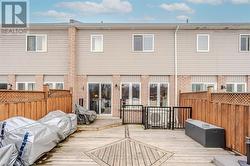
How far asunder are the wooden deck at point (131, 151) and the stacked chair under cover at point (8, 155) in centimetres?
117

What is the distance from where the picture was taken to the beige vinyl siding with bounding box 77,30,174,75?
17.9 metres

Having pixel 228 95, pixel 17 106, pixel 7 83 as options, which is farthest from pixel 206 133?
pixel 7 83

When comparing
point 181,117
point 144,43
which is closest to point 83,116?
point 181,117

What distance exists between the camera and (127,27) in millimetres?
17766

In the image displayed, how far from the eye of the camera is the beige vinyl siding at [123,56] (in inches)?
706

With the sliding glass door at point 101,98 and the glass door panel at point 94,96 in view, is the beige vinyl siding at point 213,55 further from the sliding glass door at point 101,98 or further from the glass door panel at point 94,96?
the glass door panel at point 94,96

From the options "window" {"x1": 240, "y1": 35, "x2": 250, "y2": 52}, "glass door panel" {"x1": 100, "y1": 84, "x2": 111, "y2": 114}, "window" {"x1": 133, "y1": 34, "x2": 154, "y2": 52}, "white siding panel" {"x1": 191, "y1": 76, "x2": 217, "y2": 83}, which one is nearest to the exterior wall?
"glass door panel" {"x1": 100, "y1": 84, "x2": 111, "y2": 114}

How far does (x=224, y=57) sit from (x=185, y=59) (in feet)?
7.31

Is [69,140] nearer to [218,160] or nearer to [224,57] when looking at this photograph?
[218,160]

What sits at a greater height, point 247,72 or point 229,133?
point 247,72

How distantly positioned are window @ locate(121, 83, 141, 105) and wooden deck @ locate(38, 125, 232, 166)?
6.75 metres

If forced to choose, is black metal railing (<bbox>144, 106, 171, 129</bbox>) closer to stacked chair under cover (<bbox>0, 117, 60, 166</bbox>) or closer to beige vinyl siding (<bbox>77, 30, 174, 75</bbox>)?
beige vinyl siding (<bbox>77, 30, 174, 75</bbox>)

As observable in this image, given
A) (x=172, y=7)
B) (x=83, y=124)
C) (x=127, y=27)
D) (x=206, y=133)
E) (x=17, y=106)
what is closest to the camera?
(x=17, y=106)
